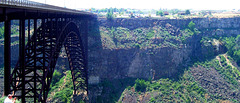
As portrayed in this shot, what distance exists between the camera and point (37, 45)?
29125mm

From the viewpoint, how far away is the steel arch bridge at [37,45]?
20.5 metres

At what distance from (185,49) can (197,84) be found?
11850 millimetres

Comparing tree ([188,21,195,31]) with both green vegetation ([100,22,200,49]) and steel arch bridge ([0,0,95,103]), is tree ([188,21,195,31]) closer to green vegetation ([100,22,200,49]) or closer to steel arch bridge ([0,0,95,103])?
green vegetation ([100,22,200,49])

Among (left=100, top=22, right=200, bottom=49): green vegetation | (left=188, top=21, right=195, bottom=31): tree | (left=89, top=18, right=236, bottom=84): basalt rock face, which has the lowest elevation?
(left=89, top=18, right=236, bottom=84): basalt rock face

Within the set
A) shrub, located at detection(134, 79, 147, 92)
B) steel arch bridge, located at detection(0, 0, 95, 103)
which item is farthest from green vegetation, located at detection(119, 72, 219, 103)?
steel arch bridge, located at detection(0, 0, 95, 103)

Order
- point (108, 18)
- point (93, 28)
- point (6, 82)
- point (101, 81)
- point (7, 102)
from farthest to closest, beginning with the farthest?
1. point (108, 18)
2. point (93, 28)
3. point (101, 81)
4. point (6, 82)
5. point (7, 102)

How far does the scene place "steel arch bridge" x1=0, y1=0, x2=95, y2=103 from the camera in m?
20.5

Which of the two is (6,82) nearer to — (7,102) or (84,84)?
(7,102)

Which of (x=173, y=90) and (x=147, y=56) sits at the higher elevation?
(x=147, y=56)

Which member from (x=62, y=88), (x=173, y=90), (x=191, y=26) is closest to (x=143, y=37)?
(x=191, y=26)

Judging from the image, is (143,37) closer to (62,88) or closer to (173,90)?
(173,90)

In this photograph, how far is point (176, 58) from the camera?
73.9 m

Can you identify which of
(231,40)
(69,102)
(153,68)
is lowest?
(69,102)

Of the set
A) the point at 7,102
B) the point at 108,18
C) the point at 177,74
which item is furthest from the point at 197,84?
the point at 7,102
